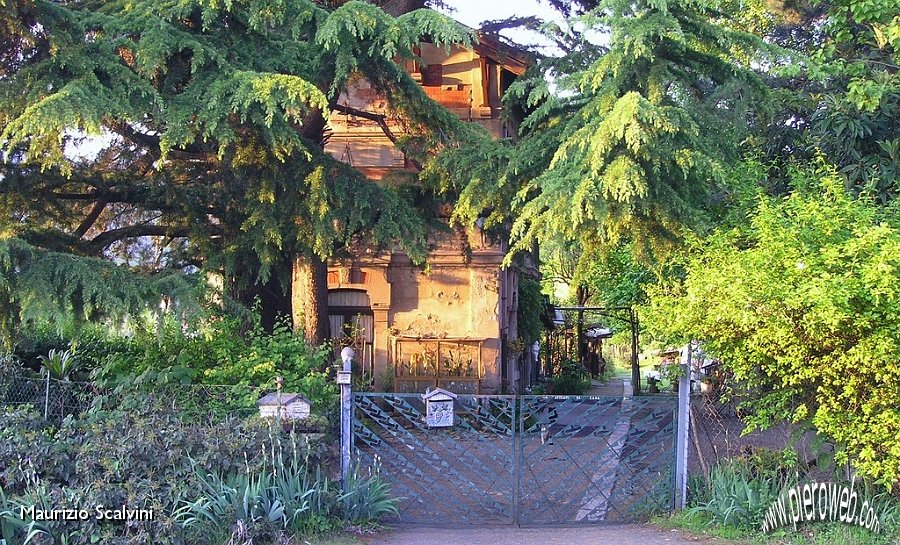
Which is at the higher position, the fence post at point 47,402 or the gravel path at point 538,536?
the fence post at point 47,402

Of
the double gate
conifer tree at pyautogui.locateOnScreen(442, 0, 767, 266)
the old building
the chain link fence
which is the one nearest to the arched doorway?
the old building

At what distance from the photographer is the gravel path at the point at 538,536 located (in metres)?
8.02

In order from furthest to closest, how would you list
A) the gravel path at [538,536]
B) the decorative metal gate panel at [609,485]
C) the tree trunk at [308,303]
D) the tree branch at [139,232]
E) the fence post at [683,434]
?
the tree trunk at [308,303] < the tree branch at [139,232] < the decorative metal gate panel at [609,485] < the fence post at [683,434] < the gravel path at [538,536]

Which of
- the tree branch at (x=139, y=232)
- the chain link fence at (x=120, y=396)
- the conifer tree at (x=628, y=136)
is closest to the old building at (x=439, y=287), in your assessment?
the tree branch at (x=139, y=232)

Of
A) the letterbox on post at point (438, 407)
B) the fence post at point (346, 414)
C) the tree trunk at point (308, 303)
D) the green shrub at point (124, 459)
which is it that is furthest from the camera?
the tree trunk at point (308, 303)

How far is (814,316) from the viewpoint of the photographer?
735 centimetres

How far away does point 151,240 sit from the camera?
45.9ft

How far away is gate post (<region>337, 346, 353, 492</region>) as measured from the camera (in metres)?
8.40

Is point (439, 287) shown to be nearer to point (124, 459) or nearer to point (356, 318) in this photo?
point (356, 318)

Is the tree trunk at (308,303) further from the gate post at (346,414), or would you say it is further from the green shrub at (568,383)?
the green shrub at (568,383)

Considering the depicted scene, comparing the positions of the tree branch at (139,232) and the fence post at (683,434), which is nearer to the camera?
the fence post at (683,434)

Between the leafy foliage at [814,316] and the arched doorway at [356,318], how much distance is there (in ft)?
34.7

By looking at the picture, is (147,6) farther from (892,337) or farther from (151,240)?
(892,337)

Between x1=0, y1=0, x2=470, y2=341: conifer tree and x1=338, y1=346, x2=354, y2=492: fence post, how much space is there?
1.82m
